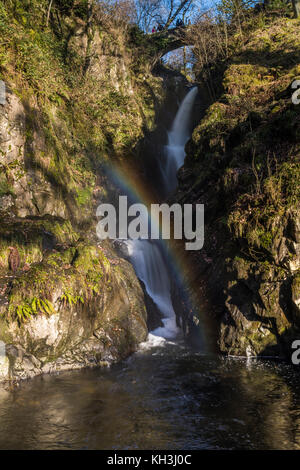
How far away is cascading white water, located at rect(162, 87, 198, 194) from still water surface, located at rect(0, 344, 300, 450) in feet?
39.9

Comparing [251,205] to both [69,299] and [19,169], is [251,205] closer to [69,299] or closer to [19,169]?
[69,299]

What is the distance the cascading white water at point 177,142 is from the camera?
19656 mm

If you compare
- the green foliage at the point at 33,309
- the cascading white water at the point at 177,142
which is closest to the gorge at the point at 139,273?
the green foliage at the point at 33,309

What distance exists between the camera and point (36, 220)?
973cm

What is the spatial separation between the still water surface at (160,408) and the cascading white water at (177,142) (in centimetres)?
1217

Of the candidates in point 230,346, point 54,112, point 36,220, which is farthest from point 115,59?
point 230,346

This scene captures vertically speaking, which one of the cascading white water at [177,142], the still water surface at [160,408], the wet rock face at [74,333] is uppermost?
the cascading white water at [177,142]

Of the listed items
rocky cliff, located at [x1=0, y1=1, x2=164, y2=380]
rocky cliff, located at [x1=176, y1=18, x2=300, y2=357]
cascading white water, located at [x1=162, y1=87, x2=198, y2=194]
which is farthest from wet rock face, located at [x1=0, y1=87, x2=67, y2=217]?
cascading white water, located at [x1=162, y1=87, x2=198, y2=194]

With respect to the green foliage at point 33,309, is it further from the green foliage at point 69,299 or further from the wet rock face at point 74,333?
the green foliage at point 69,299

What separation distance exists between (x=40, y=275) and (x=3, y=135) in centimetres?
466

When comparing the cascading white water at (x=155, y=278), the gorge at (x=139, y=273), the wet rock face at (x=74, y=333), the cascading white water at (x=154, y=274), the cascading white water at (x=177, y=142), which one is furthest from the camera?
the cascading white water at (x=177, y=142)

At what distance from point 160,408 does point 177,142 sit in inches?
710

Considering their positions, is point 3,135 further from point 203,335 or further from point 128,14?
point 128,14

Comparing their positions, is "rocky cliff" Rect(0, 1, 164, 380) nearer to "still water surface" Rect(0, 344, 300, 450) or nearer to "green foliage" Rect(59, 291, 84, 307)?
"green foliage" Rect(59, 291, 84, 307)
